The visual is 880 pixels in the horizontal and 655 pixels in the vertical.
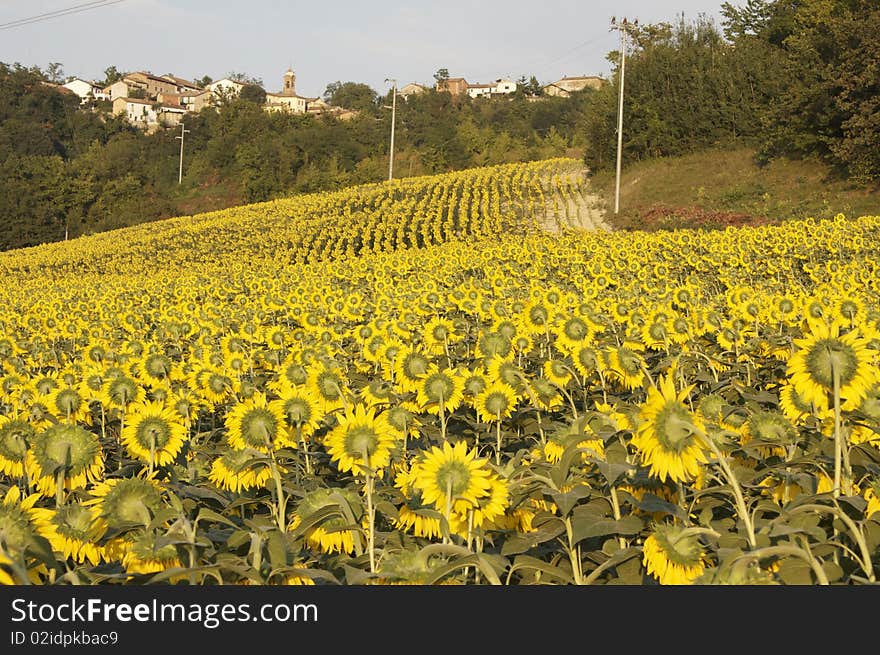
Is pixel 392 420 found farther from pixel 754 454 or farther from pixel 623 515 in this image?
pixel 754 454

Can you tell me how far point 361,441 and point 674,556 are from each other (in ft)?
2.88

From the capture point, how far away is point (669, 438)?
5.71 ft

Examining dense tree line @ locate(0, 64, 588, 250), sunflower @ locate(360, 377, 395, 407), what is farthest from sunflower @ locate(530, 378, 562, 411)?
dense tree line @ locate(0, 64, 588, 250)

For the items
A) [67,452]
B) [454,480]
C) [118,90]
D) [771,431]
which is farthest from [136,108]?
[454,480]

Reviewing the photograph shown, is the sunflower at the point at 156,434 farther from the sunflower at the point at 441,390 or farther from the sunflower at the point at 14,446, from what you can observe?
the sunflower at the point at 441,390

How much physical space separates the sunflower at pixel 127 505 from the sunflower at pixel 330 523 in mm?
363

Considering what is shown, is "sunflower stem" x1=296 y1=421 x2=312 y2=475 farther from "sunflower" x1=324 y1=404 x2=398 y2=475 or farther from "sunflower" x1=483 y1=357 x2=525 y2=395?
"sunflower" x1=483 y1=357 x2=525 y2=395

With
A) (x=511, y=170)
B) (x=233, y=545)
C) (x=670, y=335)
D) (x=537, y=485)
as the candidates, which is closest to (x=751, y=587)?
(x=537, y=485)

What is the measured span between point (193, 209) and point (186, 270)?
32.8 metres

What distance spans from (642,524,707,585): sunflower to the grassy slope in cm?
1902

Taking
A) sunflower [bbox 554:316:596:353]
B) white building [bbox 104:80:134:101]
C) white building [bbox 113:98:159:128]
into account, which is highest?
white building [bbox 104:80:134:101]

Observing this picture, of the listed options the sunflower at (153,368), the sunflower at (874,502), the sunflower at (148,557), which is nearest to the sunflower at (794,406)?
the sunflower at (874,502)

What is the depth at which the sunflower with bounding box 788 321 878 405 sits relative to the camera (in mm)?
1994

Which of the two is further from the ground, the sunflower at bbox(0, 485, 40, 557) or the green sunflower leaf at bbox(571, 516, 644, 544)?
the sunflower at bbox(0, 485, 40, 557)
